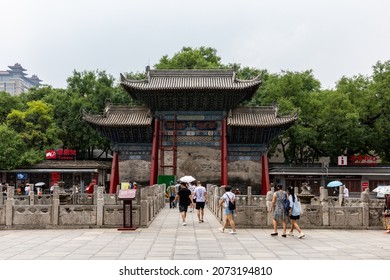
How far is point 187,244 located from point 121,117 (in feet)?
87.1

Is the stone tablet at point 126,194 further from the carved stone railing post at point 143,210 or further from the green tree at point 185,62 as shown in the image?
the green tree at point 185,62

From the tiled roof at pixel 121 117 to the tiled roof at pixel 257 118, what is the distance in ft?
22.7

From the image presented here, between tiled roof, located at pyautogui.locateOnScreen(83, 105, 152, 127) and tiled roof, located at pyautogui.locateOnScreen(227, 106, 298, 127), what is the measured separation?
6927 mm

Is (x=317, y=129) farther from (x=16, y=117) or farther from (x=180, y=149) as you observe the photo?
(x=16, y=117)

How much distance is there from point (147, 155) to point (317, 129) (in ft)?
51.5

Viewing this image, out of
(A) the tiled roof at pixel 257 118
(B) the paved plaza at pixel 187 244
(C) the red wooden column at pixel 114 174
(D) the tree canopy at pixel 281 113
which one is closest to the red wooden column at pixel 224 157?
(A) the tiled roof at pixel 257 118

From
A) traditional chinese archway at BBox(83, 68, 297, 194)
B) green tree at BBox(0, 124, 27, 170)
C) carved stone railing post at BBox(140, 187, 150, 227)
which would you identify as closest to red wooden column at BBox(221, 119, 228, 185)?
traditional chinese archway at BBox(83, 68, 297, 194)

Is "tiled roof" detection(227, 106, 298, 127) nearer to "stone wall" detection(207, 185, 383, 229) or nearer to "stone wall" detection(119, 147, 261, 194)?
"stone wall" detection(119, 147, 261, 194)

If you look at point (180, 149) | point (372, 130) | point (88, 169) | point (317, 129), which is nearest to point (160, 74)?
point (180, 149)

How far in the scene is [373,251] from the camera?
11.4 metres

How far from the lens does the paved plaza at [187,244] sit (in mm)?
10664

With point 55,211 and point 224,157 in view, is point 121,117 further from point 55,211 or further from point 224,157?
point 55,211

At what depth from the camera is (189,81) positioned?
36.9m

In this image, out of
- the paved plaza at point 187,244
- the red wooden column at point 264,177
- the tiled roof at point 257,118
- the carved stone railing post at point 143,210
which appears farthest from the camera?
the red wooden column at point 264,177
